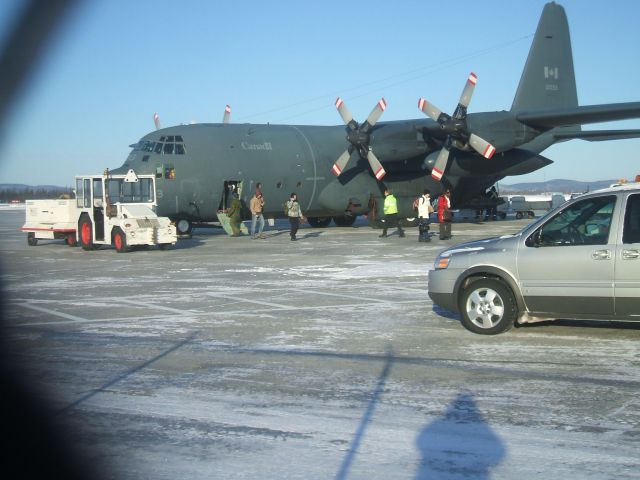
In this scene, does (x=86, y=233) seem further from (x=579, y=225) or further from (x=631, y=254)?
(x=631, y=254)

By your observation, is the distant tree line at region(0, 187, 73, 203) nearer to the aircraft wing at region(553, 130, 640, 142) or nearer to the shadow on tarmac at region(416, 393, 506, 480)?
the aircraft wing at region(553, 130, 640, 142)

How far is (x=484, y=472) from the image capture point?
4.61m

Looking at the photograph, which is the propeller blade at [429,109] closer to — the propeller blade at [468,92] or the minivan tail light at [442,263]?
the propeller blade at [468,92]

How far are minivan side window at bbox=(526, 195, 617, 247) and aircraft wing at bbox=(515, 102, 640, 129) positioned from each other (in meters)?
19.6

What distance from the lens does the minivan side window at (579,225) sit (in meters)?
8.62

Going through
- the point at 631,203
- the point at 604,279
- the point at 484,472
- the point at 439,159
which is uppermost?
the point at 439,159

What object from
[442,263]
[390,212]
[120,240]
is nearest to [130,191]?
[120,240]

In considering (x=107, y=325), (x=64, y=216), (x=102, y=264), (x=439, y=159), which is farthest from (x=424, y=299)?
(x=439, y=159)

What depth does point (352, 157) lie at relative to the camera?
2977cm

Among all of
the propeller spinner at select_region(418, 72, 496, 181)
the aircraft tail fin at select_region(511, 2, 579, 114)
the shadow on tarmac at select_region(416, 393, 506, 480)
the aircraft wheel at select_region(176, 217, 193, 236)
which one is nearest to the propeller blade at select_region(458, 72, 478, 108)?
the propeller spinner at select_region(418, 72, 496, 181)

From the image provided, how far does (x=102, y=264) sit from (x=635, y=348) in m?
13.4

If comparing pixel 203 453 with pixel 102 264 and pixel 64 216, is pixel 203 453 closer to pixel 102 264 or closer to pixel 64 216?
pixel 102 264

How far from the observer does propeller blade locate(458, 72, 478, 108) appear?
29.0 metres

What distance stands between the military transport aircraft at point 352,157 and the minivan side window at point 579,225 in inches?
699
